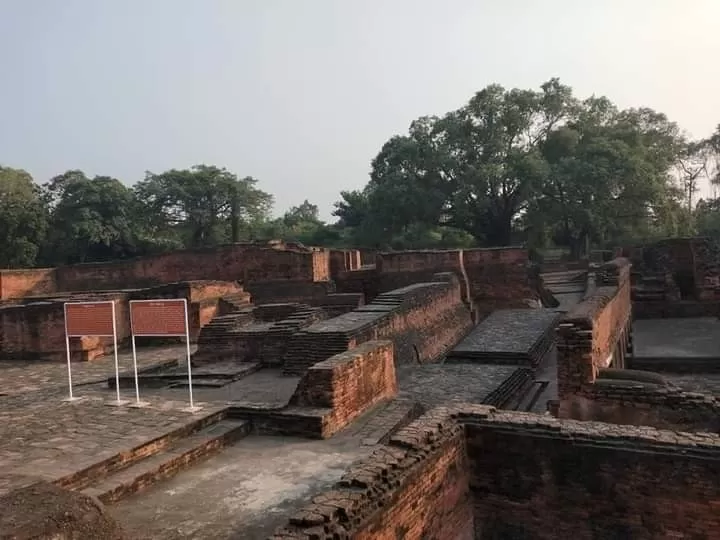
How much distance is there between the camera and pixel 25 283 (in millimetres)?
20844

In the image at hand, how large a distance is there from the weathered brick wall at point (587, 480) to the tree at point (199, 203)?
95.7 feet

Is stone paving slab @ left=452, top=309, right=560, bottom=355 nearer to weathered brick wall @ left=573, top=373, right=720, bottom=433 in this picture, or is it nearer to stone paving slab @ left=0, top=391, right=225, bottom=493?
weathered brick wall @ left=573, top=373, right=720, bottom=433

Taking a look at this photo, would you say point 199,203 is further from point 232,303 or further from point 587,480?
point 587,480

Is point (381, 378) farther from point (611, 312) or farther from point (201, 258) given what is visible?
point (201, 258)

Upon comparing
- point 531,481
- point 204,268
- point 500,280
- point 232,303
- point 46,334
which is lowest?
→ point 531,481

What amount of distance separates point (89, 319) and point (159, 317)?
106cm

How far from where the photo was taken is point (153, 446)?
Answer: 5105mm

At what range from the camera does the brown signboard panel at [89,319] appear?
22.8 ft

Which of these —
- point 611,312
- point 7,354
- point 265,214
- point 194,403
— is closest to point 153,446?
point 194,403

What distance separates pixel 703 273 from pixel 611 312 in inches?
238

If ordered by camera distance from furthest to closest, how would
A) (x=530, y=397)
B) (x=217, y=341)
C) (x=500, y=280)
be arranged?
(x=500, y=280), (x=217, y=341), (x=530, y=397)

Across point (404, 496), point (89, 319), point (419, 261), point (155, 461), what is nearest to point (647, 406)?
point (404, 496)

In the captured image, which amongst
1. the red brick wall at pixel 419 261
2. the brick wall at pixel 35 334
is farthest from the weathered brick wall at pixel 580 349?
the brick wall at pixel 35 334

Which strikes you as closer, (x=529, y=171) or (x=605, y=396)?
(x=605, y=396)
